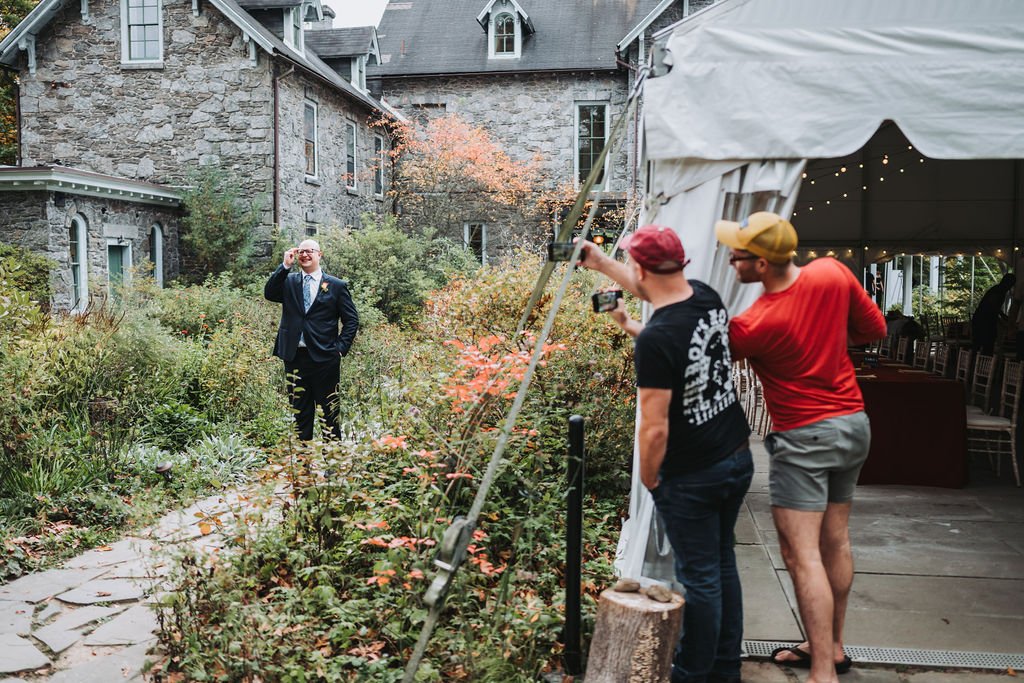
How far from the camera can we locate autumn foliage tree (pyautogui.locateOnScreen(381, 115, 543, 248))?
23.5 meters

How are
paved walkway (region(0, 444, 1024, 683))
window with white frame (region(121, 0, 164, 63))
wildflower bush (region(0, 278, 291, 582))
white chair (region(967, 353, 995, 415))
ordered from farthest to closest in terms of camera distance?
window with white frame (region(121, 0, 164, 63)) → white chair (region(967, 353, 995, 415)) → wildflower bush (region(0, 278, 291, 582)) → paved walkway (region(0, 444, 1024, 683))

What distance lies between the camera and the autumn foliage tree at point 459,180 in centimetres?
2350

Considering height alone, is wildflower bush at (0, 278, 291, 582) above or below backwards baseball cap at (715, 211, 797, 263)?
below

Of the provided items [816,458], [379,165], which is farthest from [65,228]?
[816,458]

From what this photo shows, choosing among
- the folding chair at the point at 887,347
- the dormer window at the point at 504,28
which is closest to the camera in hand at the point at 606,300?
the folding chair at the point at 887,347

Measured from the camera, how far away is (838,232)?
15.5 metres

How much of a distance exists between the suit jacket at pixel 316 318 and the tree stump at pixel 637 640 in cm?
413

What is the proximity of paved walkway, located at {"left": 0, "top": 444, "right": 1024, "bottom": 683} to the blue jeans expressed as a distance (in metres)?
0.56

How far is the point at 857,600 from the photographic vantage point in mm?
4652

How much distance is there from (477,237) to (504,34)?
5.65 metres

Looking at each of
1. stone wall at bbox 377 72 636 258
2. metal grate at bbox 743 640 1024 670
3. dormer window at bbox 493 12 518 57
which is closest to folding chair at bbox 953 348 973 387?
metal grate at bbox 743 640 1024 670

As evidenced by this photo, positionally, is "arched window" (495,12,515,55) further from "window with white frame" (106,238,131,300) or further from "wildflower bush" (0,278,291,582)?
"wildflower bush" (0,278,291,582)

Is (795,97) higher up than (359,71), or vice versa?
(359,71)

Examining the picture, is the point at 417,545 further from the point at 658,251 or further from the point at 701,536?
the point at 658,251
